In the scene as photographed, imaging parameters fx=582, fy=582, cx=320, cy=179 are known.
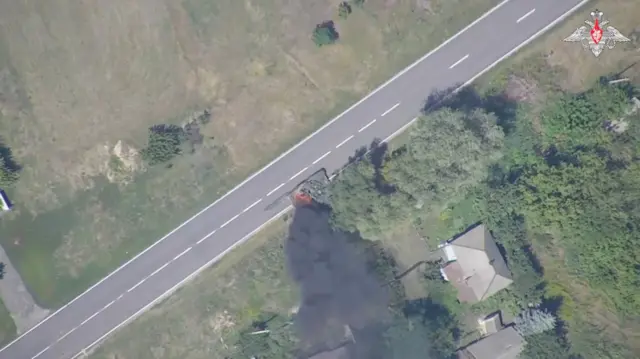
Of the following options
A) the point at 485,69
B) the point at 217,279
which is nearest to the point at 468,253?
the point at 485,69

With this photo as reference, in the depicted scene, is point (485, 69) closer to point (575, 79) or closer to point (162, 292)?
point (575, 79)

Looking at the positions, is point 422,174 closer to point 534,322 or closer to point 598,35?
point 534,322

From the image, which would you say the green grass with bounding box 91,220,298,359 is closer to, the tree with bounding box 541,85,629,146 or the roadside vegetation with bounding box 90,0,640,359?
the roadside vegetation with bounding box 90,0,640,359

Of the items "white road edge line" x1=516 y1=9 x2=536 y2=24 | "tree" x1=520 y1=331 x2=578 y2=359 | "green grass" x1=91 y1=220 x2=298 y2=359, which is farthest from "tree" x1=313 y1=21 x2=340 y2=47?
"tree" x1=520 y1=331 x2=578 y2=359

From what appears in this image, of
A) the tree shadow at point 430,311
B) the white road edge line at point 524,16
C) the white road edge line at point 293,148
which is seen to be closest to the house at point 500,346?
the tree shadow at point 430,311

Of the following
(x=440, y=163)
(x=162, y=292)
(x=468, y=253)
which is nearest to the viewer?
(x=440, y=163)

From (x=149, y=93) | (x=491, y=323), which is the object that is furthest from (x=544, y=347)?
(x=149, y=93)
